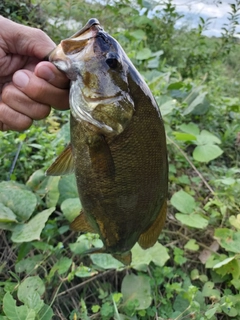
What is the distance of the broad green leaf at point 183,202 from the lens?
213cm

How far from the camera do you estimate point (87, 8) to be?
13.4 feet

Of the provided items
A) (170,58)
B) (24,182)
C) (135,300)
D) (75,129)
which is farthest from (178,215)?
(170,58)

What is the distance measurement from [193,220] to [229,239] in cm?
21

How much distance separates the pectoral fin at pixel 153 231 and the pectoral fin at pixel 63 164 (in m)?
0.34

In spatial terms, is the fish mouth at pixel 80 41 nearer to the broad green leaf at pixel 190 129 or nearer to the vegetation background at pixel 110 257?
the vegetation background at pixel 110 257

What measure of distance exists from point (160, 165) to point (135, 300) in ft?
2.84

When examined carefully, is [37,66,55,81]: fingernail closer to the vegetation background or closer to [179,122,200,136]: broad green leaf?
the vegetation background

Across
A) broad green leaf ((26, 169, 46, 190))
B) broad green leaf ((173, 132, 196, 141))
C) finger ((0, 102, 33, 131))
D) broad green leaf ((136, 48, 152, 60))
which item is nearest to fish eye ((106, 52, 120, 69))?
finger ((0, 102, 33, 131))

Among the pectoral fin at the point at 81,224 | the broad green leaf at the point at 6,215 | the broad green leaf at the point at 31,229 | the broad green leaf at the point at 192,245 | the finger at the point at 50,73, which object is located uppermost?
Answer: the finger at the point at 50,73

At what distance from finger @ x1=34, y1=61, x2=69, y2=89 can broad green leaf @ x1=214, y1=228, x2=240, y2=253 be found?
1.20m

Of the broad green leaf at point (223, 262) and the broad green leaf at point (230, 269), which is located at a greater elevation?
the broad green leaf at point (223, 262)

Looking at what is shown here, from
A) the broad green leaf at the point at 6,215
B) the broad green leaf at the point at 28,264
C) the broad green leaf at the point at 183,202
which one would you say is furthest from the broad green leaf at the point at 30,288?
the broad green leaf at the point at 183,202

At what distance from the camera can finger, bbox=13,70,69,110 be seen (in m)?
1.22

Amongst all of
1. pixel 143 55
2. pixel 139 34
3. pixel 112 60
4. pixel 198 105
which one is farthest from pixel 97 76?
pixel 139 34
